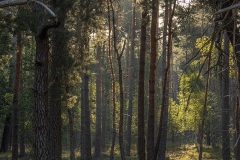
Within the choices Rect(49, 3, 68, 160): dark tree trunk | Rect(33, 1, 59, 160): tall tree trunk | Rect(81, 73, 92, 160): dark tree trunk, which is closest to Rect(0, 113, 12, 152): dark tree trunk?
Rect(81, 73, 92, 160): dark tree trunk

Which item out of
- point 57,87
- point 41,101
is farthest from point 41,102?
point 57,87

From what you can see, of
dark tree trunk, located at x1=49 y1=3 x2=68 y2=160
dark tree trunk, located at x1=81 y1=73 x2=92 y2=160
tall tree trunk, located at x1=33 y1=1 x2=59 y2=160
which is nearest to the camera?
tall tree trunk, located at x1=33 y1=1 x2=59 y2=160

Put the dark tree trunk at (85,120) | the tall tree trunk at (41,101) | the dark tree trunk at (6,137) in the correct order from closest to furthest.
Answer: the tall tree trunk at (41,101), the dark tree trunk at (85,120), the dark tree trunk at (6,137)

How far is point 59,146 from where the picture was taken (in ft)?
43.9

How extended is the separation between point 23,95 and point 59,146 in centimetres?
765

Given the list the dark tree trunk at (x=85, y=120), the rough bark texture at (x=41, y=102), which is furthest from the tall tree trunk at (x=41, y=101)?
the dark tree trunk at (x=85, y=120)

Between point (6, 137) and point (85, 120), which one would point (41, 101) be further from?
point (6, 137)

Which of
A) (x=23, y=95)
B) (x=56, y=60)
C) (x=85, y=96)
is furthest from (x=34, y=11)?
(x=85, y=96)

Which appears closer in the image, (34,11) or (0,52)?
(34,11)

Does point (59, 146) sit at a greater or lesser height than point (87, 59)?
lesser

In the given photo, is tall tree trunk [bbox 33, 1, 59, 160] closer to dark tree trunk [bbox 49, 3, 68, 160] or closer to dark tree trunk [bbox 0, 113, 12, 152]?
dark tree trunk [bbox 49, 3, 68, 160]

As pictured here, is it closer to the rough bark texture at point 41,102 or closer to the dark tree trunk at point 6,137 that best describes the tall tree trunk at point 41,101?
the rough bark texture at point 41,102

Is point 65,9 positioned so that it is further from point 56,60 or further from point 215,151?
point 215,151

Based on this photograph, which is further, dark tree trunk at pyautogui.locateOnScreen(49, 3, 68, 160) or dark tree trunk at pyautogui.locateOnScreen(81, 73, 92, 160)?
dark tree trunk at pyautogui.locateOnScreen(81, 73, 92, 160)
